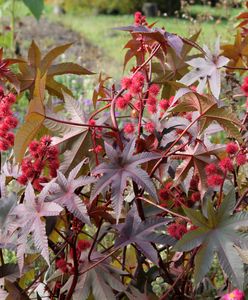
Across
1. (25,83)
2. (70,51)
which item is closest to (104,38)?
(70,51)

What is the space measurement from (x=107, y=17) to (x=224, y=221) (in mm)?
13490

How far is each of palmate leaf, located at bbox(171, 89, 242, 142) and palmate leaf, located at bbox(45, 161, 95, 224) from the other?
24 cm

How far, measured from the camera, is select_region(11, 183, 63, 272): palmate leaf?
1156 mm

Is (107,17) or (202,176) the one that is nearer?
(202,176)

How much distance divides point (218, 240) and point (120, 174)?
21cm

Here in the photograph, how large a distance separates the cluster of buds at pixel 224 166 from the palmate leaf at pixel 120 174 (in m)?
0.15

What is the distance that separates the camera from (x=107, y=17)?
14336mm

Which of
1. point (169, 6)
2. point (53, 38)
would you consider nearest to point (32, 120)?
point (53, 38)

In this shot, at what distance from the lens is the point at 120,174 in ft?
3.90

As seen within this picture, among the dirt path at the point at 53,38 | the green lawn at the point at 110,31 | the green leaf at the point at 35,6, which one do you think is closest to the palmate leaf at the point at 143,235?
the green leaf at the point at 35,6

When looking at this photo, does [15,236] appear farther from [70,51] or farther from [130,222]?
[70,51]

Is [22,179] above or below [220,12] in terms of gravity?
above

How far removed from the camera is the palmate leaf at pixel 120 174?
3.84ft

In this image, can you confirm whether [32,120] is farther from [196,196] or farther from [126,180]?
[196,196]
